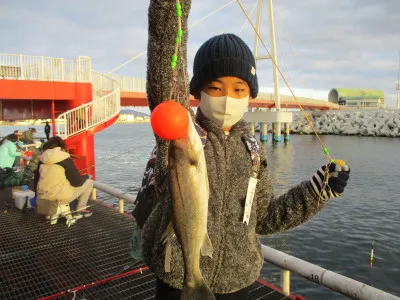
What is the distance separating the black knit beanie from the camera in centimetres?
207

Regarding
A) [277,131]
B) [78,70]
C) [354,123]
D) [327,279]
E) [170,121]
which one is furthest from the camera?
[354,123]

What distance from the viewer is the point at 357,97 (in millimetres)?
89438

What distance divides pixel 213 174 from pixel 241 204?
0.91 ft

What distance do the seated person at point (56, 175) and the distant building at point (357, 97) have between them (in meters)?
91.5

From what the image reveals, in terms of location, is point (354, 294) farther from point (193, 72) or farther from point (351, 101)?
point (351, 101)

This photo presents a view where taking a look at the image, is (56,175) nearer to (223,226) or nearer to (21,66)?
(223,226)

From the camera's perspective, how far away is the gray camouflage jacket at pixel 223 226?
1.99 meters

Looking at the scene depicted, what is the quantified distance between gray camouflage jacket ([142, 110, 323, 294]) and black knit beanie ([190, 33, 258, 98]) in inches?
10.5

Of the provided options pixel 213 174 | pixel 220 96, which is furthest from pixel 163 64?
pixel 213 174

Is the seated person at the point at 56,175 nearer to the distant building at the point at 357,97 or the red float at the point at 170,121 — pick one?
the red float at the point at 170,121

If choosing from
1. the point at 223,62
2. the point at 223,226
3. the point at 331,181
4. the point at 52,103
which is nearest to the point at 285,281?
the point at 331,181

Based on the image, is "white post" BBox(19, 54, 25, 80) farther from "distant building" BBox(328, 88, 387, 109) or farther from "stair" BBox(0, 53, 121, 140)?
"distant building" BBox(328, 88, 387, 109)

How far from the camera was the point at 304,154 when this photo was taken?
1287 inches

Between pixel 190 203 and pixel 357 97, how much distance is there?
98893 millimetres
